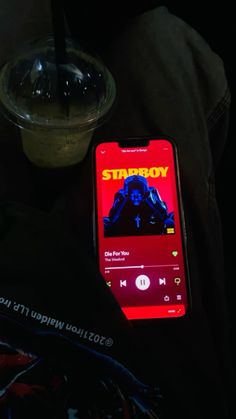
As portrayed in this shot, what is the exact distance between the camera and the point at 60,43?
52 cm

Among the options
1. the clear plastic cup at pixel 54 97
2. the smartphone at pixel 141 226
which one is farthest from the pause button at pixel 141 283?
the clear plastic cup at pixel 54 97

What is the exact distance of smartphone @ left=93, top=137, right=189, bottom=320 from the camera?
1.94 ft

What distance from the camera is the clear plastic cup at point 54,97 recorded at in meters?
0.55

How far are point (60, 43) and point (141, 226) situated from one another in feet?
0.70

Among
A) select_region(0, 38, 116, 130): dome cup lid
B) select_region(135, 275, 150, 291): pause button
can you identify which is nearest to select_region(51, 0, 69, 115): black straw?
select_region(0, 38, 116, 130): dome cup lid

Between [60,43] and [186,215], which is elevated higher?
[60,43]

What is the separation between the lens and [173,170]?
24.5 inches

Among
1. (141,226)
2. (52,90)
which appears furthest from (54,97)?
(141,226)

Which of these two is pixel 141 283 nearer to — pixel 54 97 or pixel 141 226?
pixel 141 226

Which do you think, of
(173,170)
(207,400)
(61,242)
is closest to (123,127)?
(173,170)

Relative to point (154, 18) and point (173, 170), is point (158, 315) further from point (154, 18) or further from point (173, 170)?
point (154, 18)

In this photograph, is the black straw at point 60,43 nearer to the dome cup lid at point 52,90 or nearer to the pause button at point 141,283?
the dome cup lid at point 52,90

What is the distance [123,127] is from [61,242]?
191 mm

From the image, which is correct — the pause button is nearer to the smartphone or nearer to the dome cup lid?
the smartphone
